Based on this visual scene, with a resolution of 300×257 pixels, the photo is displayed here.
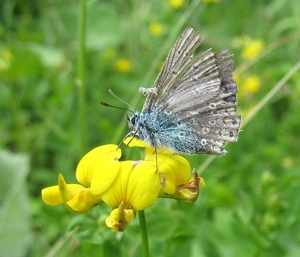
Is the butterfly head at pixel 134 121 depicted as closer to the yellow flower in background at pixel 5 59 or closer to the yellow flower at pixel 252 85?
the yellow flower in background at pixel 5 59

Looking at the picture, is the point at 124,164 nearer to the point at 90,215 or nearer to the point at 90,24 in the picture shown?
the point at 90,215

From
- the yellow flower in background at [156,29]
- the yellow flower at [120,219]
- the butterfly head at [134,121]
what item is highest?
the yellow flower in background at [156,29]

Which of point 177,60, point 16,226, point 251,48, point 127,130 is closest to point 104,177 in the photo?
point 177,60

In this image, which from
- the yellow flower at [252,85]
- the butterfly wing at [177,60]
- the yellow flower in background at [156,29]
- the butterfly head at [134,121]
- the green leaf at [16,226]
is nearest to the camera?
the butterfly wing at [177,60]

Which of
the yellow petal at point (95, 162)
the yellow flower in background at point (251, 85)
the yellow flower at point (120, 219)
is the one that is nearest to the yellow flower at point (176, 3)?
the yellow flower in background at point (251, 85)

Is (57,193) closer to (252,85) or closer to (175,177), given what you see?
(175,177)

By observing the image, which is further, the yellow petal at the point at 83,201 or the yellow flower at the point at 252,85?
the yellow flower at the point at 252,85
